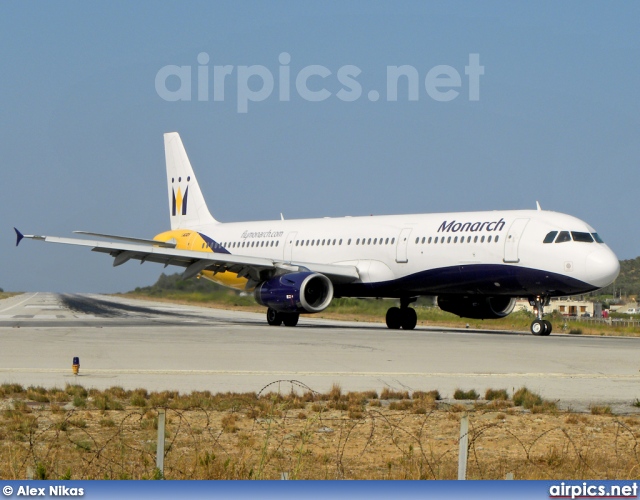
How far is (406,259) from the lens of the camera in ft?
111

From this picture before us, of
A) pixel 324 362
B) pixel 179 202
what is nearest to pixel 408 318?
pixel 179 202

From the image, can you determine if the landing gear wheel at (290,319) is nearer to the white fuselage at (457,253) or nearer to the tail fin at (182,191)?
the white fuselage at (457,253)

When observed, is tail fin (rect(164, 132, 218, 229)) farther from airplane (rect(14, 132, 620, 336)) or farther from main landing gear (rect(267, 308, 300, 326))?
main landing gear (rect(267, 308, 300, 326))

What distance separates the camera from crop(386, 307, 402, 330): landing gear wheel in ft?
121

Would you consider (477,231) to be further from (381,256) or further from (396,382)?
(396,382)

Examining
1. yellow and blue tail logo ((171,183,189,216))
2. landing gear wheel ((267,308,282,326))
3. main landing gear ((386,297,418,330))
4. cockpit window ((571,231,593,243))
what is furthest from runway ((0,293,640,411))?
yellow and blue tail logo ((171,183,189,216))

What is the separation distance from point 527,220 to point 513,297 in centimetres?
293

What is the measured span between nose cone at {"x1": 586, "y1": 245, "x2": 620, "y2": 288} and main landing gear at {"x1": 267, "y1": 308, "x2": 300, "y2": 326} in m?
10.9

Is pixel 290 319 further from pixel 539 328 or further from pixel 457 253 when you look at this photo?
pixel 539 328

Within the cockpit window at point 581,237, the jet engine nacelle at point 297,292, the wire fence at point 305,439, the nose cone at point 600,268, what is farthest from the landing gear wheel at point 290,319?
the wire fence at point 305,439

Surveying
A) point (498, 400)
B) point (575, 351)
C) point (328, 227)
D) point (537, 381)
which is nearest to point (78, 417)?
point (498, 400)

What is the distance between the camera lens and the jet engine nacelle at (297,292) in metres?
33.4

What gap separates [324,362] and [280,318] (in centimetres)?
1565

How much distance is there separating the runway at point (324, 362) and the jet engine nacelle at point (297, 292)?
2953 millimetres
